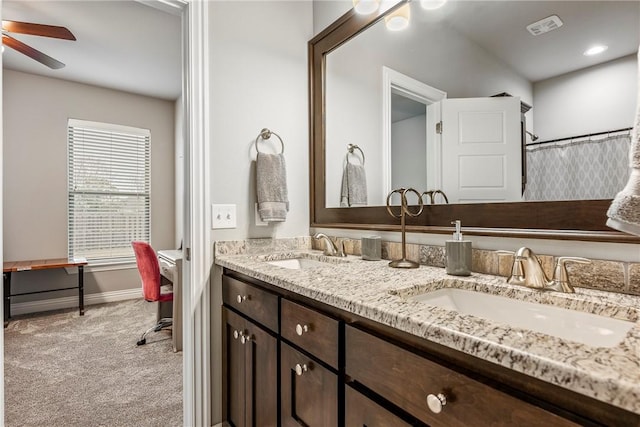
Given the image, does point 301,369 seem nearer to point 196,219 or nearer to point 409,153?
point 196,219

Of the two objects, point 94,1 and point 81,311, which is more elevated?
point 94,1

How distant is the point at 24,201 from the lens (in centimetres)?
359

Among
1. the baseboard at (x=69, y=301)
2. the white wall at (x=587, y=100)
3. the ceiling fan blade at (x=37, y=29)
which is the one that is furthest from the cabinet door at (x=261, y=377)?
the baseboard at (x=69, y=301)

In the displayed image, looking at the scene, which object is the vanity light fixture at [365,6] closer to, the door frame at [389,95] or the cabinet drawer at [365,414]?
the door frame at [389,95]

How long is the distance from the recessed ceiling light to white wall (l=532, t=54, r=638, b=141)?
0.14 feet

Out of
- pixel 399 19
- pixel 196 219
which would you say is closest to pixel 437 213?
pixel 399 19

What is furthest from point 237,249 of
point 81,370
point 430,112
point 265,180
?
point 81,370

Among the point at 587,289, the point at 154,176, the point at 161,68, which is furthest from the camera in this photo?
the point at 154,176

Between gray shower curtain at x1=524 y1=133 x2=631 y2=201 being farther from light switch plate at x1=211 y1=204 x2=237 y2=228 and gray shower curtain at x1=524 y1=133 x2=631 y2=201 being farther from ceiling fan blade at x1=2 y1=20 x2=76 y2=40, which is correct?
ceiling fan blade at x1=2 y1=20 x2=76 y2=40

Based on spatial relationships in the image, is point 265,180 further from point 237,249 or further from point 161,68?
point 161,68

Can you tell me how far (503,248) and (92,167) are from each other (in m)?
4.45

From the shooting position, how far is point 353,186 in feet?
6.03

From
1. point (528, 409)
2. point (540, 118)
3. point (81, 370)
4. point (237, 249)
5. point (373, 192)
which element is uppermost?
point (540, 118)

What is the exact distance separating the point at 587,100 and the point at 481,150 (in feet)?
1.10
